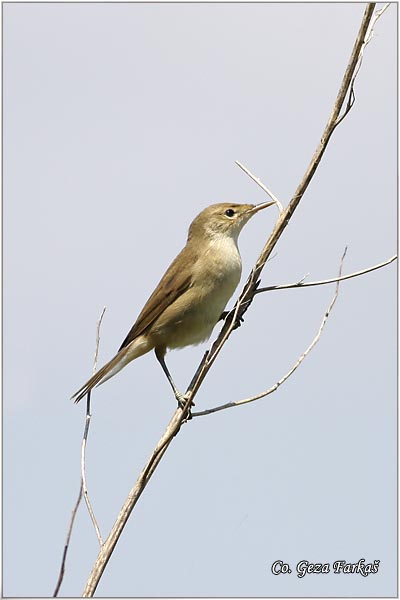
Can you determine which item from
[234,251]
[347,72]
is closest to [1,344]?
[234,251]

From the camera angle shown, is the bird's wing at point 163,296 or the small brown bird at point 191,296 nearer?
the small brown bird at point 191,296

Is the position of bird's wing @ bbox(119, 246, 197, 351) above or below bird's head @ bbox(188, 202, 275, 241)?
below

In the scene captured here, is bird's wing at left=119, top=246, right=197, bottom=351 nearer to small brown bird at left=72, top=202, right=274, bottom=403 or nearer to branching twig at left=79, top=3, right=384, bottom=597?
small brown bird at left=72, top=202, right=274, bottom=403

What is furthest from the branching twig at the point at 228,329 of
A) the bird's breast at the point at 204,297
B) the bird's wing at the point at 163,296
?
the bird's wing at the point at 163,296

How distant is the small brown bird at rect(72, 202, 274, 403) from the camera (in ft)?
17.5

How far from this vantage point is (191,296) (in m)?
5.38

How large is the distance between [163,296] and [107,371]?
70 centimetres

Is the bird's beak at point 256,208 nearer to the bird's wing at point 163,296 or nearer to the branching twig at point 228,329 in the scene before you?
the bird's wing at point 163,296

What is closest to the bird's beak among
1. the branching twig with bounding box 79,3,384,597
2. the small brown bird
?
the small brown bird


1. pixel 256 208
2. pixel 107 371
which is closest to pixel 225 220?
pixel 256 208

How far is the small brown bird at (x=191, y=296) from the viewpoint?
5336 millimetres

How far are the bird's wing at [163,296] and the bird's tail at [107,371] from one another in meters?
0.17

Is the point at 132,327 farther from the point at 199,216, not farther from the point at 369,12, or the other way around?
the point at 369,12

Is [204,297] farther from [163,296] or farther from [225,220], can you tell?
[225,220]
